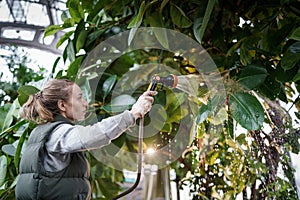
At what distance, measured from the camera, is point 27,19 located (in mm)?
1974

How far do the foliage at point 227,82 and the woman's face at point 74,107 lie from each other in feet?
0.18

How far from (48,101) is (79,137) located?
0.16 metres

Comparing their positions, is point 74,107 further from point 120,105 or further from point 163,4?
point 163,4

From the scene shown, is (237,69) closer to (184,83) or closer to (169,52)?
(184,83)

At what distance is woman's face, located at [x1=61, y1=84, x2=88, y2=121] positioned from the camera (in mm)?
672

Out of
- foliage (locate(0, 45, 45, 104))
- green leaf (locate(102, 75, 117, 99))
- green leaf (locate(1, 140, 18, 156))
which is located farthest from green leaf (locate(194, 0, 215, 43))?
foliage (locate(0, 45, 45, 104))

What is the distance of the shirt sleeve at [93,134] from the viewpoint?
54cm

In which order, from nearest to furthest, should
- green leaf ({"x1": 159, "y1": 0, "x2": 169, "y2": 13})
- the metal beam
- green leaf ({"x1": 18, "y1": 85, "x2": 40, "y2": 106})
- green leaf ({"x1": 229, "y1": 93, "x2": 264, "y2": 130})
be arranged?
green leaf ({"x1": 229, "y1": 93, "x2": 264, "y2": 130}) < green leaf ({"x1": 159, "y1": 0, "x2": 169, "y2": 13}) < green leaf ({"x1": 18, "y1": 85, "x2": 40, "y2": 106}) < the metal beam

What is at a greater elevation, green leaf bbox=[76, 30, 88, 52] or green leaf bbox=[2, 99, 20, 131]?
green leaf bbox=[76, 30, 88, 52]

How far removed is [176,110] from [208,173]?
6.8 inches

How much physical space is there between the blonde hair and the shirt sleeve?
0.10m

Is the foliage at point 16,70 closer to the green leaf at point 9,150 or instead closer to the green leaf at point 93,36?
the green leaf at point 9,150

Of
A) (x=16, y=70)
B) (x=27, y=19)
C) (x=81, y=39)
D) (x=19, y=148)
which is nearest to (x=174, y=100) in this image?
(x=81, y=39)

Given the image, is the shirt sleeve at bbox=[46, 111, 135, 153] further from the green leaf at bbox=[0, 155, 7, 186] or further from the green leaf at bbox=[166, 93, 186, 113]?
the green leaf at bbox=[0, 155, 7, 186]
